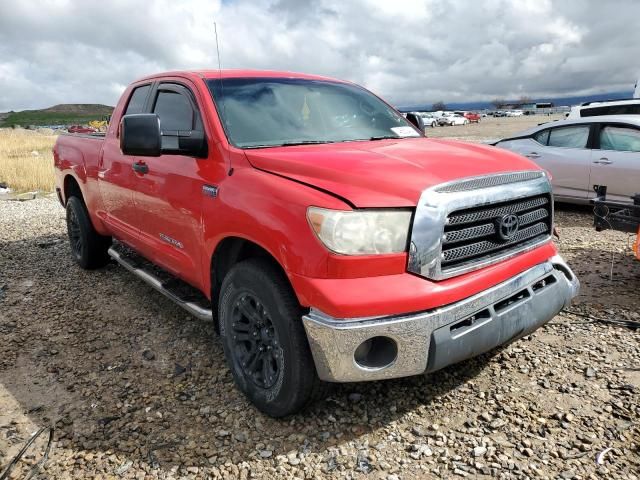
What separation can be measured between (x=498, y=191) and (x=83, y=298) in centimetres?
382

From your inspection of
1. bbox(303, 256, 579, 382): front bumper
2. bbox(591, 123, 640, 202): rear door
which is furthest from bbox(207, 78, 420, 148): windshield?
bbox(591, 123, 640, 202): rear door

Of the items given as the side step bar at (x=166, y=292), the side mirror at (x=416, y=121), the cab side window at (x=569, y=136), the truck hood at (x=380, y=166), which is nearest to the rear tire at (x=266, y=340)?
the side step bar at (x=166, y=292)

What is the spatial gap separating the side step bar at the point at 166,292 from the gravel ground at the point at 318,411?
0.40m

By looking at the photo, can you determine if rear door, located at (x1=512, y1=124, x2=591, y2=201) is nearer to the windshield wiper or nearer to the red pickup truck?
the red pickup truck

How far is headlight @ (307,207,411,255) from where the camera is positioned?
7.15 feet

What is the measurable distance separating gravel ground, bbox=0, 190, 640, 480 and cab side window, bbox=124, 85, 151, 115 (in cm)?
173

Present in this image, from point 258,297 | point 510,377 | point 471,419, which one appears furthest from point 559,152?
point 258,297

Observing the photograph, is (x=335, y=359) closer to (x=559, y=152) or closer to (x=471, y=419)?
(x=471, y=419)

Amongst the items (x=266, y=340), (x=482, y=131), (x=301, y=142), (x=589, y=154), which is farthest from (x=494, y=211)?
(x=482, y=131)

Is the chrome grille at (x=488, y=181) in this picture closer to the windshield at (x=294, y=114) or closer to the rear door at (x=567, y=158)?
the windshield at (x=294, y=114)

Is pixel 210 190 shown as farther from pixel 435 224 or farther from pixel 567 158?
pixel 567 158

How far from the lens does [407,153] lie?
107 inches

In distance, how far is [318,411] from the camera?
2787mm

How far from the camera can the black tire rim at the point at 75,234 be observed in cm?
536
